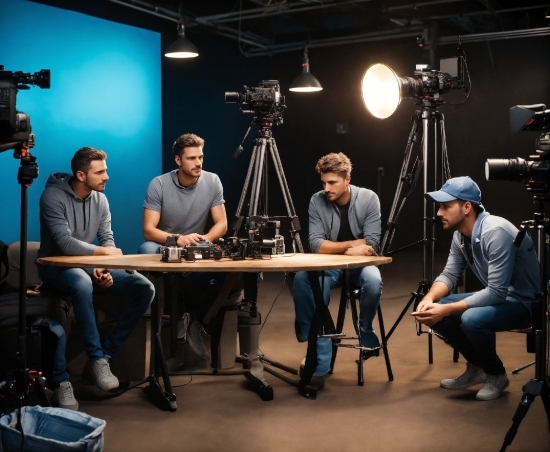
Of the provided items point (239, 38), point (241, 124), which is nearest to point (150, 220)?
point (239, 38)

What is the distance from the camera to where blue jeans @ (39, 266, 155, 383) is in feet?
12.3

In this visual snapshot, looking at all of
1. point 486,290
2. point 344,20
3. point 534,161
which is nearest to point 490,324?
point 486,290

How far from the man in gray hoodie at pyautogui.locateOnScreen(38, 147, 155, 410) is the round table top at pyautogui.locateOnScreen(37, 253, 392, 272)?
0.38ft

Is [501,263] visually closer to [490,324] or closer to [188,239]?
[490,324]

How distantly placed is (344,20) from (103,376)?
26.6 ft

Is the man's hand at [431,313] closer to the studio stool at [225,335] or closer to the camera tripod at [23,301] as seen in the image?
the studio stool at [225,335]

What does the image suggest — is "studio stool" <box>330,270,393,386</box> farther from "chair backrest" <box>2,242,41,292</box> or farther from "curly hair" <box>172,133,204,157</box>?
"chair backrest" <box>2,242,41,292</box>

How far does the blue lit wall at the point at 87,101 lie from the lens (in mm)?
6172

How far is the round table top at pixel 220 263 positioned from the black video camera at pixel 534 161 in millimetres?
943

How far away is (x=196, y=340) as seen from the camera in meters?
4.27

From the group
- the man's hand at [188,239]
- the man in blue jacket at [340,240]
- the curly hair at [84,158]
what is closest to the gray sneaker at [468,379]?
the man in blue jacket at [340,240]

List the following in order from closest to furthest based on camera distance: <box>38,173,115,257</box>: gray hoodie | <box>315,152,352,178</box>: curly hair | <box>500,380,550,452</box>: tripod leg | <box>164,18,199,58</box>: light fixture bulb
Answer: <box>500,380,550,452</box>: tripod leg, <box>38,173,115,257</box>: gray hoodie, <box>315,152,352,178</box>: curly hair, <box>164,18,199,58</box>: light fixture bulb

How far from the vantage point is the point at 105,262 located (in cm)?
353

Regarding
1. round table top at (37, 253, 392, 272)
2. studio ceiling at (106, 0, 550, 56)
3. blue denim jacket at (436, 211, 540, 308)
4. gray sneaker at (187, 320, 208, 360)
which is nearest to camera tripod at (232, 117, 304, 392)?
gray sneaker at (187, 320, 208, 360)
